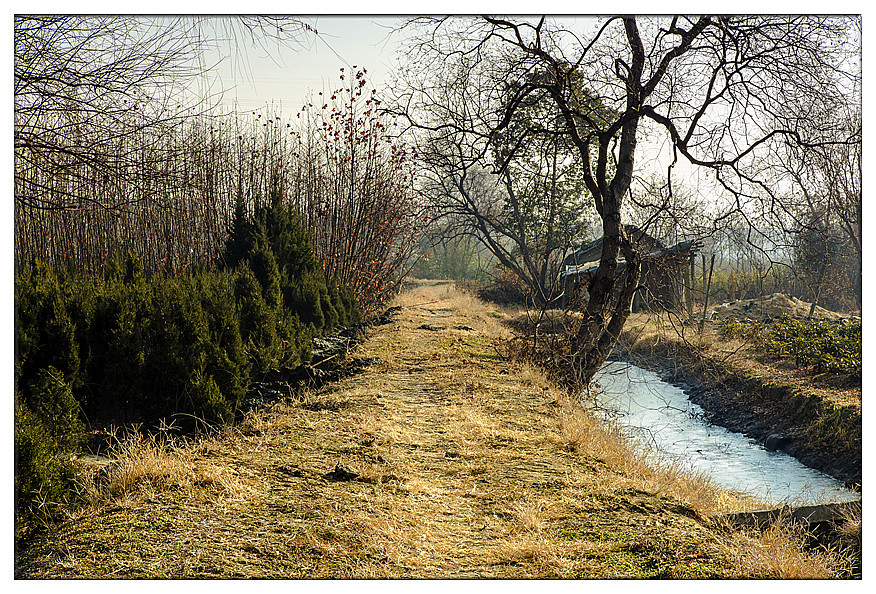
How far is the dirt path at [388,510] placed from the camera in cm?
227

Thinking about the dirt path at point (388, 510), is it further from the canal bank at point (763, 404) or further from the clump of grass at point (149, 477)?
the canal bank at point (763, 404)

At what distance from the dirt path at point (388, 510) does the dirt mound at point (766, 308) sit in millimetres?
3096

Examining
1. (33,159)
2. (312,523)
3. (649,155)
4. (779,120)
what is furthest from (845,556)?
(33,159)

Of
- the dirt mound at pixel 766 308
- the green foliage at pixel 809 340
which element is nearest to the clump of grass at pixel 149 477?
the green foliage at pixel 809 340

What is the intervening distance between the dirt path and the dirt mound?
10.2 ft

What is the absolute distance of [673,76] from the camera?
4992mm

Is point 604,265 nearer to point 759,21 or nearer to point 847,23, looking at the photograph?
point 759,21

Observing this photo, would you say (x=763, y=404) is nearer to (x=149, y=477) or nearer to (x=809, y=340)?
(x=809, y=340)

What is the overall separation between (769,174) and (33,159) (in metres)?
5.10

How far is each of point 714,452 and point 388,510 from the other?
4.82 meters

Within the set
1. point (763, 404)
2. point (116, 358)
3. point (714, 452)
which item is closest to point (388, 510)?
point (116, 358)

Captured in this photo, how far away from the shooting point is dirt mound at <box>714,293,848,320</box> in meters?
6.31

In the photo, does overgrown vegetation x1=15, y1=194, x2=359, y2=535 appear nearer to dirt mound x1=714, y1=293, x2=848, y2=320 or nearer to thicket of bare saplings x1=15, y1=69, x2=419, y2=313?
thicket of bare saplings x1=15, y1=69, x2=419, y2=313
